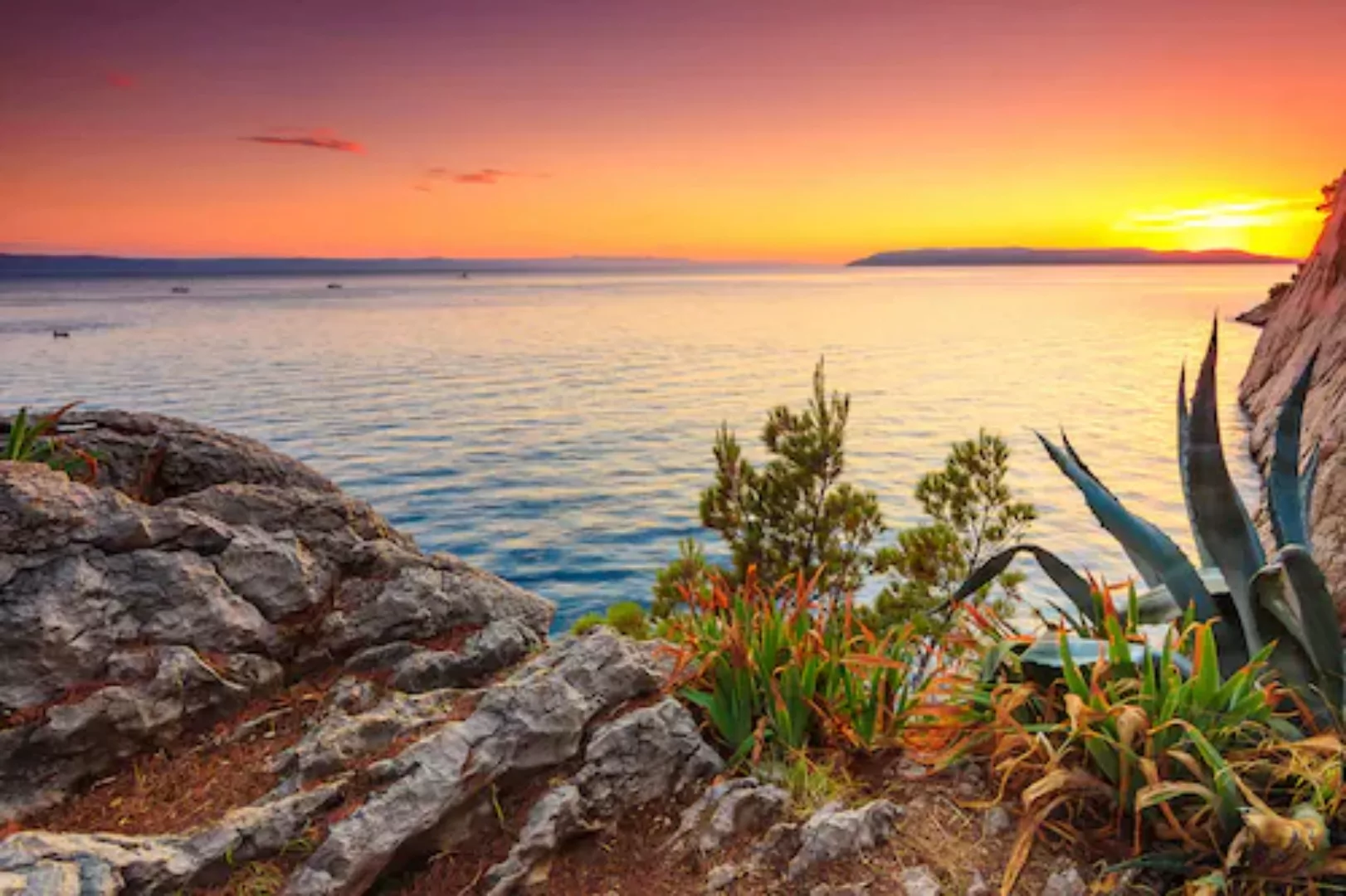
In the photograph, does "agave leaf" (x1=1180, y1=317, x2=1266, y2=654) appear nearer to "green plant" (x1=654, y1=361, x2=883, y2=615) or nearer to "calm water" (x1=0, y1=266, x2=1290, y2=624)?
"green plant" (x1=654, y1=361, x2=883, y2=615)

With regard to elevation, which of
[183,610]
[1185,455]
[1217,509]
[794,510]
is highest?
[1185,455]

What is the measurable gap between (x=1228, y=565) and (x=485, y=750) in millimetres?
3504

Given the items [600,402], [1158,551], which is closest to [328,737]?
[1158,551]

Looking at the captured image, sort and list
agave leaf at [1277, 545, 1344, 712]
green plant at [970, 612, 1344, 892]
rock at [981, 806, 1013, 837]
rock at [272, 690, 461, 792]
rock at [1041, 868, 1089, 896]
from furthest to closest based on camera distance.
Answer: rock at [272, 690, 461, 792], rock at [981, 806, 1013, 837], agave leaf at [1277, 545, 1344, 712], rock at [1041, 868, 1089, 896], green plant at [970, 612, 1344, 892]

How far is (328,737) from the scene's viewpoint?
4.24 m

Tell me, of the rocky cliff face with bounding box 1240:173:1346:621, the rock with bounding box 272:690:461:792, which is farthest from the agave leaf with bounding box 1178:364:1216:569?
the rock with bounding box 272:690:461:792

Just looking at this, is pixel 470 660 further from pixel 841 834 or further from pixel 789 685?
pixel 841 834

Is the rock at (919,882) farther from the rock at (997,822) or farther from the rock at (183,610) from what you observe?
the rock at (183,610)

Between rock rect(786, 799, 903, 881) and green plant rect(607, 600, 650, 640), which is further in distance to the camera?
green plant rect(607, 600, 650, 640)

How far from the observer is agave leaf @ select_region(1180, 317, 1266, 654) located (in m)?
3.93

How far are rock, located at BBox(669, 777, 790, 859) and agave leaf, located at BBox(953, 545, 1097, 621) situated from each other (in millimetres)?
1285

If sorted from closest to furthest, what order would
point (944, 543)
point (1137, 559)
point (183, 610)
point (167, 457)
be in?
point (1137, 559) → point (183, 610) → point (167, 457) → point (944, 543)

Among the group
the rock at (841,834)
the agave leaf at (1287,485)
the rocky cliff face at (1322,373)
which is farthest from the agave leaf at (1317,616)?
the rock at (841,834)

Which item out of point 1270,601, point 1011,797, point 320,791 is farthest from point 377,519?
point 1270,601
